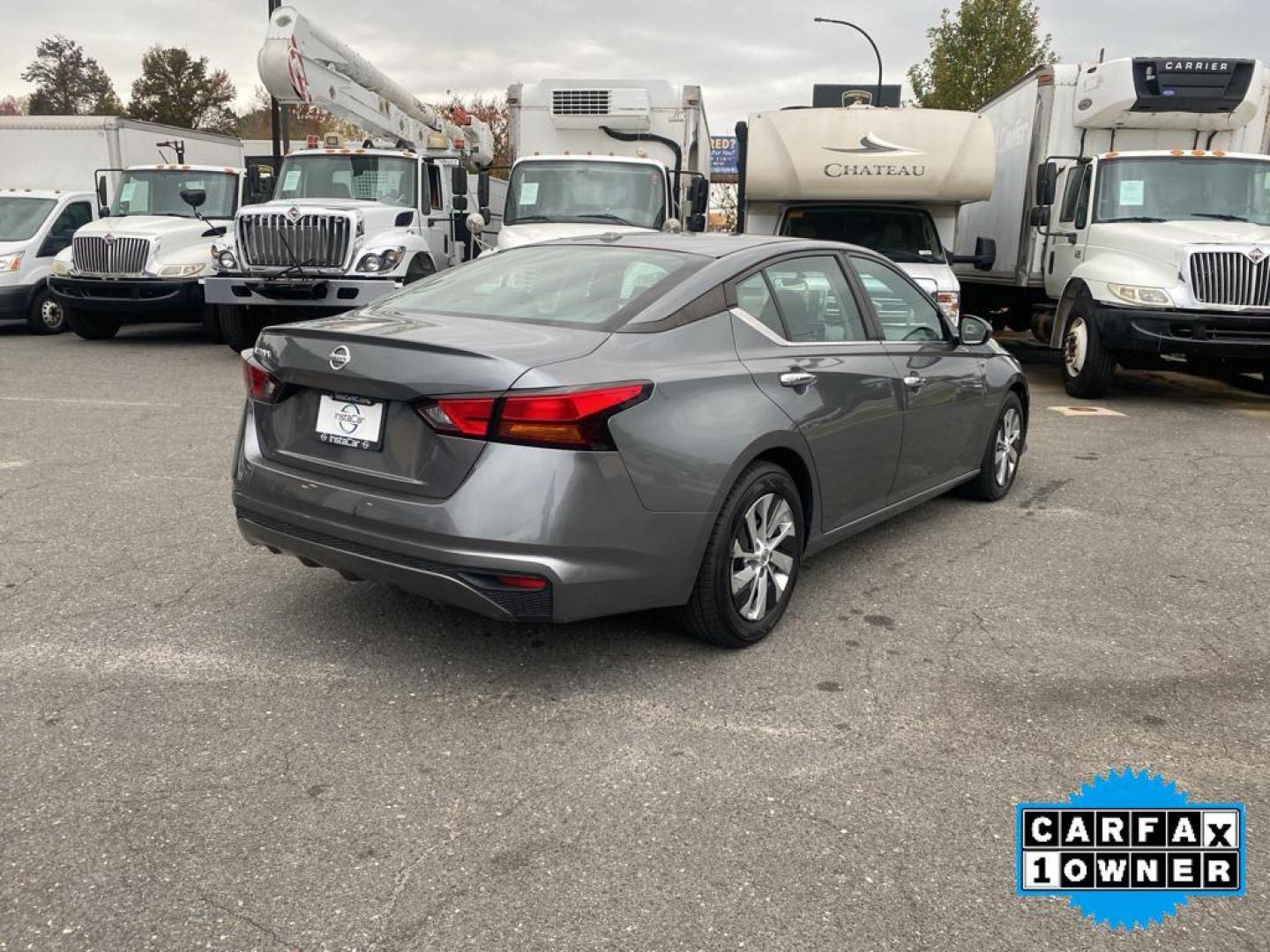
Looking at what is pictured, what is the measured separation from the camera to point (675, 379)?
3.61 metres

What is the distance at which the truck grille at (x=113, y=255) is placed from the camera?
13297 mm

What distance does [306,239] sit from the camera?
11.6 meters

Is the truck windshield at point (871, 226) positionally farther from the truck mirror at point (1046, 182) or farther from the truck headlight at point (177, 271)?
the truck headlight at point (177, 271)

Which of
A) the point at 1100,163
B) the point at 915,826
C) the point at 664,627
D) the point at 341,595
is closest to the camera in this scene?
the point at 915,826

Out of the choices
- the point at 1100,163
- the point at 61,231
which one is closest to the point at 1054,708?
the point at 1100,163

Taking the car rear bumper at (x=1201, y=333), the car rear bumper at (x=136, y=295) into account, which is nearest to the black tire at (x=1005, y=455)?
the car rear bumper at (x=1201, y=333)

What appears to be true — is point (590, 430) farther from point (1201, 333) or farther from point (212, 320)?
point (212, 320)

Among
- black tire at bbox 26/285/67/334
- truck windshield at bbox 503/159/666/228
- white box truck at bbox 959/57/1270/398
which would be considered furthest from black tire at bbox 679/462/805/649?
black tire at bbox 26/285/67/334

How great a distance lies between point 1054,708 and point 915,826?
0.99 metres

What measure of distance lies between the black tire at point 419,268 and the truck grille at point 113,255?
374 cm

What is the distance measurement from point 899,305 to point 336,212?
8.07 metres

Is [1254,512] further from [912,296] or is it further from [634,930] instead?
[634,930]

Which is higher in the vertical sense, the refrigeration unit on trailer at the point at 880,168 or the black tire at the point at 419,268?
the refrigeration unit on trailer at the point at 880,168

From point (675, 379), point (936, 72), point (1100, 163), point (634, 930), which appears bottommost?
point (634, 930)
